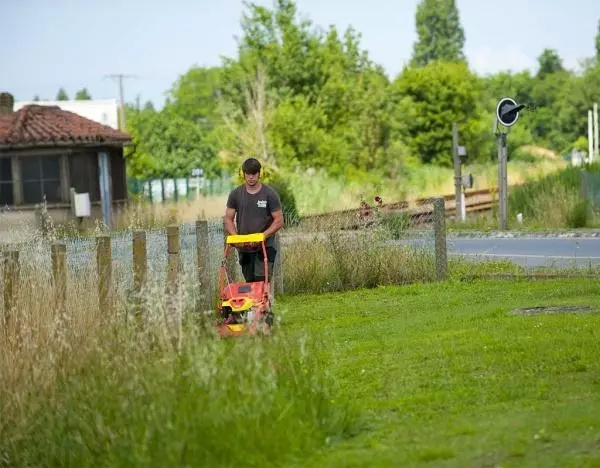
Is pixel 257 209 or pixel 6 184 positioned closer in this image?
pixel 257 209

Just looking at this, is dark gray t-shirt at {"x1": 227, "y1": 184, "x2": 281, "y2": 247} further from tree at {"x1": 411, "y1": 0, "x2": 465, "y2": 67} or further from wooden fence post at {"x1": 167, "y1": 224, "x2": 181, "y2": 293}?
tree at {"x1": 411, "y1": 0, "x2": 465, "y2": 67}

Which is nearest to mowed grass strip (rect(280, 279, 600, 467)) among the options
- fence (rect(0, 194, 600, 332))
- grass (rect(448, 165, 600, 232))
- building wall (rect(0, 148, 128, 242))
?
fence (rect(0, 194, 600, 332))

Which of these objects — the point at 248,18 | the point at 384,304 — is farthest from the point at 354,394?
the point at 248,18

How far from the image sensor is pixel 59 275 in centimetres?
1236

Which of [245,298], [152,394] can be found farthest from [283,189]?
[152,394]

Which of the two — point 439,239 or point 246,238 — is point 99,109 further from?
point 246,238

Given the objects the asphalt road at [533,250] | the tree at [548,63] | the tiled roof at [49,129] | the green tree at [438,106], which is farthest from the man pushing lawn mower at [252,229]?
the tree at [548,63]

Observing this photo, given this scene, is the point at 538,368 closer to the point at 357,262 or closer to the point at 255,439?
the point at 255,439

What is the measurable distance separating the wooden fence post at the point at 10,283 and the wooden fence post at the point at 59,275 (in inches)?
13.6

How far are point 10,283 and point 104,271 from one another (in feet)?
4.14

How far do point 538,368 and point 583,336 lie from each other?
68.6 inches

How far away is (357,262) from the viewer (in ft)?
66.2

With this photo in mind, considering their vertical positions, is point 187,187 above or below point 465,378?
above

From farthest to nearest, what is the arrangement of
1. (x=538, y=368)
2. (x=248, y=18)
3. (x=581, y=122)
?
1. (x=581, y=122)
2. (x=248, y=18)
3. (x=538, y=368)
